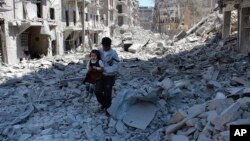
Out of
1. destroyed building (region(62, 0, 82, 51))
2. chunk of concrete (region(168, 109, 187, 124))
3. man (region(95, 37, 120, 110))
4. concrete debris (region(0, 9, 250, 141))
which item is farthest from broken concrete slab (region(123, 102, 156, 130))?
destroyed building (region(62, 0, 82, 51))

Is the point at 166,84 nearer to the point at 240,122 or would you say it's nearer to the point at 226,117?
the point at 226,117

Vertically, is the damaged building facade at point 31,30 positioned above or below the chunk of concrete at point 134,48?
above

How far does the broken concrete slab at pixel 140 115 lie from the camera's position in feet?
23.7

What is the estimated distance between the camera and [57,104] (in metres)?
9.60

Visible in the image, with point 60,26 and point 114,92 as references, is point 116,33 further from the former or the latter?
point 114,92

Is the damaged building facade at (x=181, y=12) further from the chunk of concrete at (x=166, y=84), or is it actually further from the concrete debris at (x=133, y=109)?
the chunk of concrete at (x=166, y=84)

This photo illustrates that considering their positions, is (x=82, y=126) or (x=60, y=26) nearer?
(x=82, y=126)

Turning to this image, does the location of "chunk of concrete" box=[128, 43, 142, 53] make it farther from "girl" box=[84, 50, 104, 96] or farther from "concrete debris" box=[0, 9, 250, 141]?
"girl" box=[84, 50, 104, 96]

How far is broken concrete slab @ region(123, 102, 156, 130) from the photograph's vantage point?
7.23 meters

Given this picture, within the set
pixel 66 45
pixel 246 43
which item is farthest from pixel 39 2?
pixel 246 43

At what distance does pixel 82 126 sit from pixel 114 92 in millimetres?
3699

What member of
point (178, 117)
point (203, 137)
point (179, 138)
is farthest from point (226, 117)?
point (178, 117)

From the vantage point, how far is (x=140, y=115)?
295 inches

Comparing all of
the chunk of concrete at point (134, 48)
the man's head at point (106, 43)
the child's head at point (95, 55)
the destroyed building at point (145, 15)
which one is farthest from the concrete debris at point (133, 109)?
the destroyed building at point (145, 15)
